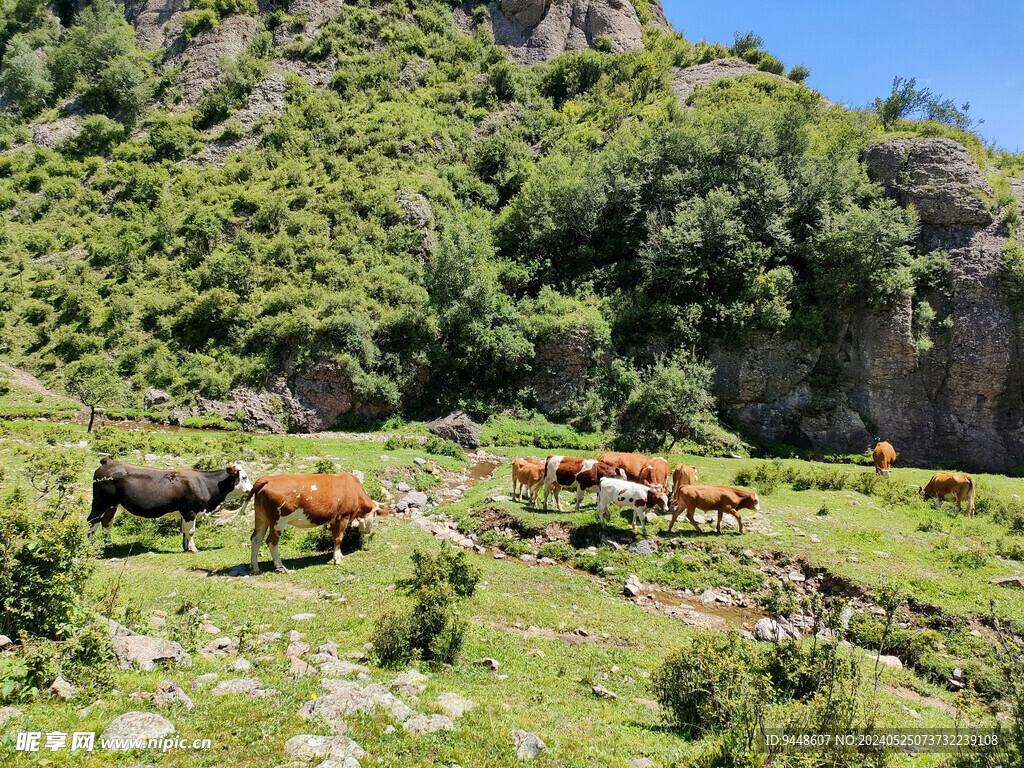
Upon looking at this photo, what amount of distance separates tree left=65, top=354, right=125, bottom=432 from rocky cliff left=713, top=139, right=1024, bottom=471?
131ft

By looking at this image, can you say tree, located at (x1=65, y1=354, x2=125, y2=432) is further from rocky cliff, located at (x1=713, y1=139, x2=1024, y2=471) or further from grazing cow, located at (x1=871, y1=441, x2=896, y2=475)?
grazing cow, located at (x1=871, y1=441, x2=896, y2=475)

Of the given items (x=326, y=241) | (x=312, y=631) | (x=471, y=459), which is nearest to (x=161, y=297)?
(x=326, y=241)

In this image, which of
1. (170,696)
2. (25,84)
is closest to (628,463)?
(170,696)

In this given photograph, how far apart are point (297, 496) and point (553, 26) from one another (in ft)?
263

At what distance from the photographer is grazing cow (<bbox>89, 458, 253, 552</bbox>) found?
12133mm

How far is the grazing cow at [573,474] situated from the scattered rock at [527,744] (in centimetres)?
1156

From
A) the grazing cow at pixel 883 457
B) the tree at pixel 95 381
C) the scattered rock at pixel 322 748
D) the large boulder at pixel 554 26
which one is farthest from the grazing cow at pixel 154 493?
the large boulder at pixel 554 26

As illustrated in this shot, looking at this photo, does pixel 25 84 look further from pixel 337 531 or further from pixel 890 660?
pixel 890 660

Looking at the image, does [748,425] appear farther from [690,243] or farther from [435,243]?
[435,243]

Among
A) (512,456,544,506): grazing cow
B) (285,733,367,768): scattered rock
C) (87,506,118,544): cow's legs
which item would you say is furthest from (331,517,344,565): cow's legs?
(285,733,367,768): scattered rock

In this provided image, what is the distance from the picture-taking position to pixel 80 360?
3528 centimetres

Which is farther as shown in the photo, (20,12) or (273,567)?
(20,12)

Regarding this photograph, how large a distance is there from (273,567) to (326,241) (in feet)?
120

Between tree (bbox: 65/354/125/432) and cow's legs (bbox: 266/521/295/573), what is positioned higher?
tree (bbox: 65/354/125/432)
